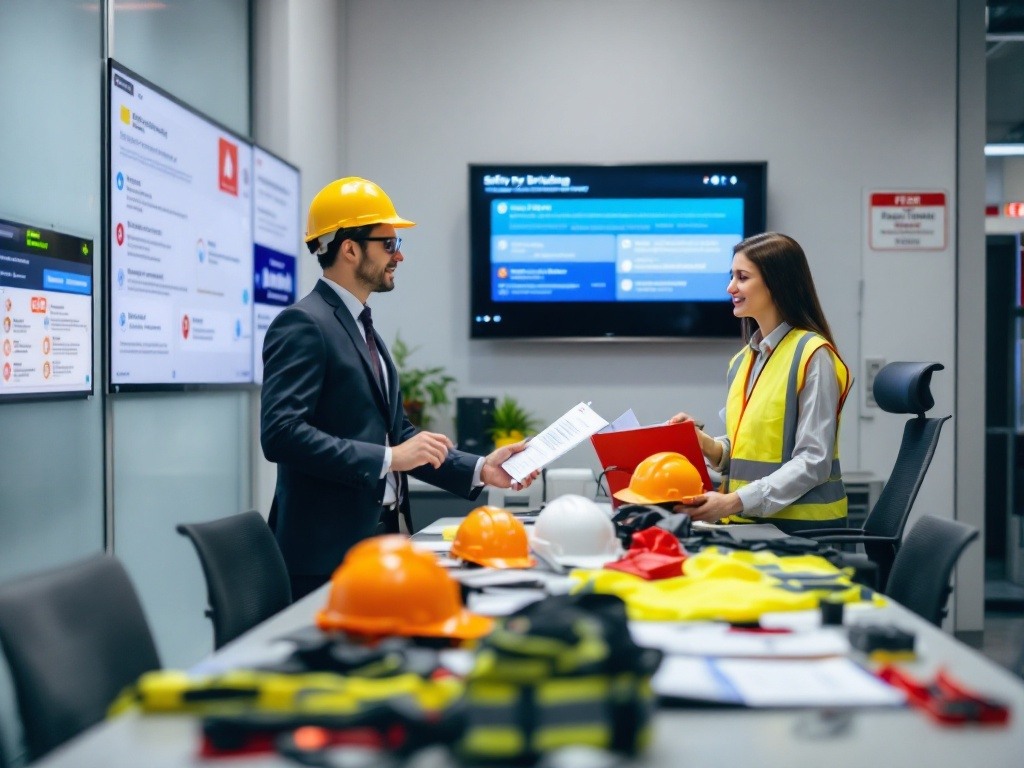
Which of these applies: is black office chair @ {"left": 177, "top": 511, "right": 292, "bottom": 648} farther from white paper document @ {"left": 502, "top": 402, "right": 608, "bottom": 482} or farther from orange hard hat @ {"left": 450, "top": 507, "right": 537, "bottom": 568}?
white paper document @ {"left": 502, "top": 402, "right": 608, "bottom": 482}

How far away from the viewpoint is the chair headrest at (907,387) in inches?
117

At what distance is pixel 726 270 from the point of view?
4895 mm

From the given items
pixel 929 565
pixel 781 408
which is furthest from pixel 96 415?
pixel 929 565

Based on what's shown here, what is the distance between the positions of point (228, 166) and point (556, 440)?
200 centimetres

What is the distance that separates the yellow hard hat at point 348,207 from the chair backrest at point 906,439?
1.64 metres

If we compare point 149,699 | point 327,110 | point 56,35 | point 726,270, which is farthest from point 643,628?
point 327,110

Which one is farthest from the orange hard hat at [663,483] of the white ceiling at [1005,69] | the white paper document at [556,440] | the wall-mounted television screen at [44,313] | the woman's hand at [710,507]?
the white ceiling at [1005,69]

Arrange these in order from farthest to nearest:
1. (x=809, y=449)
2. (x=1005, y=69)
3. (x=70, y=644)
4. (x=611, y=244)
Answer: (x=1005, y=69) < (x=611, y=244) < (x=809, y=449) < (x=70, y=644)

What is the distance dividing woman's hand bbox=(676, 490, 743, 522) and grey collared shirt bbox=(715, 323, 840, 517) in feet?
0.28

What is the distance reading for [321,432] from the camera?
2391 millimetres

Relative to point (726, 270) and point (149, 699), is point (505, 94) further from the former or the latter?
point (149, 699)

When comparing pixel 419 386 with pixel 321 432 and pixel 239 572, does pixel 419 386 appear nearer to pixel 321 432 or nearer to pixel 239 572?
pixel 321 432

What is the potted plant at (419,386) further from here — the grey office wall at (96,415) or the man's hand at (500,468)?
the man's hand at (500,468)

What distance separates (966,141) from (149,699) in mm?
4934
